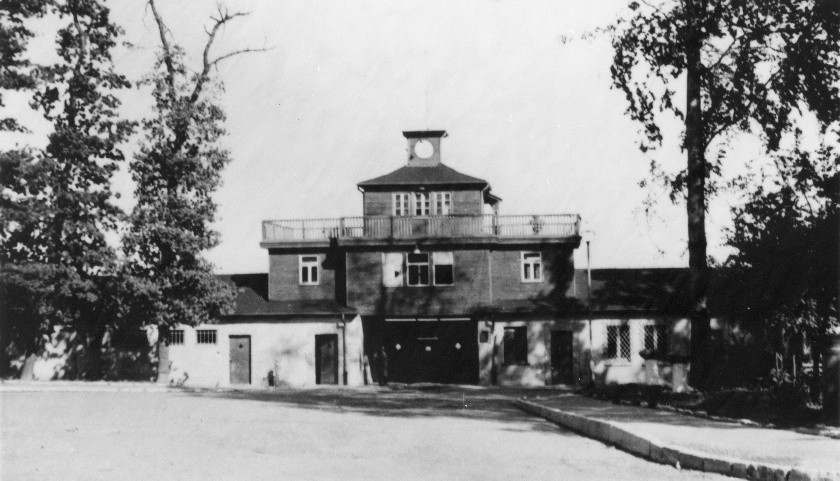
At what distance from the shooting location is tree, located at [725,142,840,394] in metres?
22.8

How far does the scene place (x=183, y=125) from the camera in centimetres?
3678

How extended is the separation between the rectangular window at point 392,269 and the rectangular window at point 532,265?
534 centimetres

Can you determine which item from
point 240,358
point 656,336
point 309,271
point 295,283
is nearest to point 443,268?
point 309,271

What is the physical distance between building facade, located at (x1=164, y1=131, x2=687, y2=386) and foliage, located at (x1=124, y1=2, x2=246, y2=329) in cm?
401

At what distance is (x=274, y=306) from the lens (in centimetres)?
4175

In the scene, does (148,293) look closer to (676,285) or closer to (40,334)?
(40,334)

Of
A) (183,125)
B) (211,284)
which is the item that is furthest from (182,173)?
(211,284)

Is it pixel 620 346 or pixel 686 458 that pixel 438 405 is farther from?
pixel 620 346

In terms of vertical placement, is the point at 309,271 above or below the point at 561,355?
above

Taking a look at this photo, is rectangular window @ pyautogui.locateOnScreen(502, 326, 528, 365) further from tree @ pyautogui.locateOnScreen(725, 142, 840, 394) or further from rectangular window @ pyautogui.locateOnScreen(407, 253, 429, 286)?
tree @ pyautogui.locateOnScreen(725, 142, 840, 394)

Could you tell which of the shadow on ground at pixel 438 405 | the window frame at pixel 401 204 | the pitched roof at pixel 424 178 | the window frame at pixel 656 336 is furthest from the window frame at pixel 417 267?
the window frame at pixel 656 336

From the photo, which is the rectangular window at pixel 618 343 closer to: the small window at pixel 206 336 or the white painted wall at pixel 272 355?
the white painted wall at pixel 272 355

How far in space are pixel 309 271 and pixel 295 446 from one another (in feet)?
98.0

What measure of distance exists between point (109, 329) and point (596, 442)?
2884 cm
